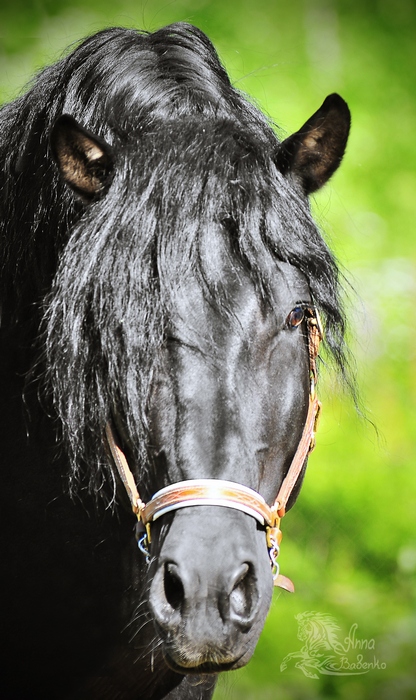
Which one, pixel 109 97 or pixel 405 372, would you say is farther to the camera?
pixel 405 372

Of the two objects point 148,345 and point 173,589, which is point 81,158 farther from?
point 173,589

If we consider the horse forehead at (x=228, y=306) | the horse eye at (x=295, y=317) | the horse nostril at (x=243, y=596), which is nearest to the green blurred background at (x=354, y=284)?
the horse eye at (x=295, y=317)

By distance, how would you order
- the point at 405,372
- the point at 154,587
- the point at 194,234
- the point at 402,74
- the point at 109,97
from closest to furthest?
1. the point at 154,587
2. the point at 194,234
3. the point at 109,97
4. the point at 405,372
5. the point at 402,74

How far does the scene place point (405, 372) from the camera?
541cm

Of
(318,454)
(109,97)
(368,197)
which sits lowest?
(318,454)

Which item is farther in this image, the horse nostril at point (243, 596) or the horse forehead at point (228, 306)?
the horse forehead at point (228, 306)

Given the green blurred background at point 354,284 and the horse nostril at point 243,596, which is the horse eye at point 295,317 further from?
the green blurred background at point 354,284

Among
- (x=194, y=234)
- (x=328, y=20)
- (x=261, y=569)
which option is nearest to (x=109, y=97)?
(x=194, y=234)

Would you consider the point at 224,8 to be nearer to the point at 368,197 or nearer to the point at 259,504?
the point at 368,197

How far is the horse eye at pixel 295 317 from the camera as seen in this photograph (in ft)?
5.14

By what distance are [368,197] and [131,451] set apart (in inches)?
177

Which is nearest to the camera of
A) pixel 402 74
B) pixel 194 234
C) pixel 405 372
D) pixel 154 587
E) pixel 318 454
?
pixel 154 587

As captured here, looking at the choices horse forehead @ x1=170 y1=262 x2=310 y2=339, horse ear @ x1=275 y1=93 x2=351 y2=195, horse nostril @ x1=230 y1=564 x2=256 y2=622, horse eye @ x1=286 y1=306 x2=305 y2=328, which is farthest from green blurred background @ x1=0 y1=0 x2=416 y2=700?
horse nostril @ x1=230 y1=564 x2=256 y2=622

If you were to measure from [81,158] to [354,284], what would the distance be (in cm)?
347
